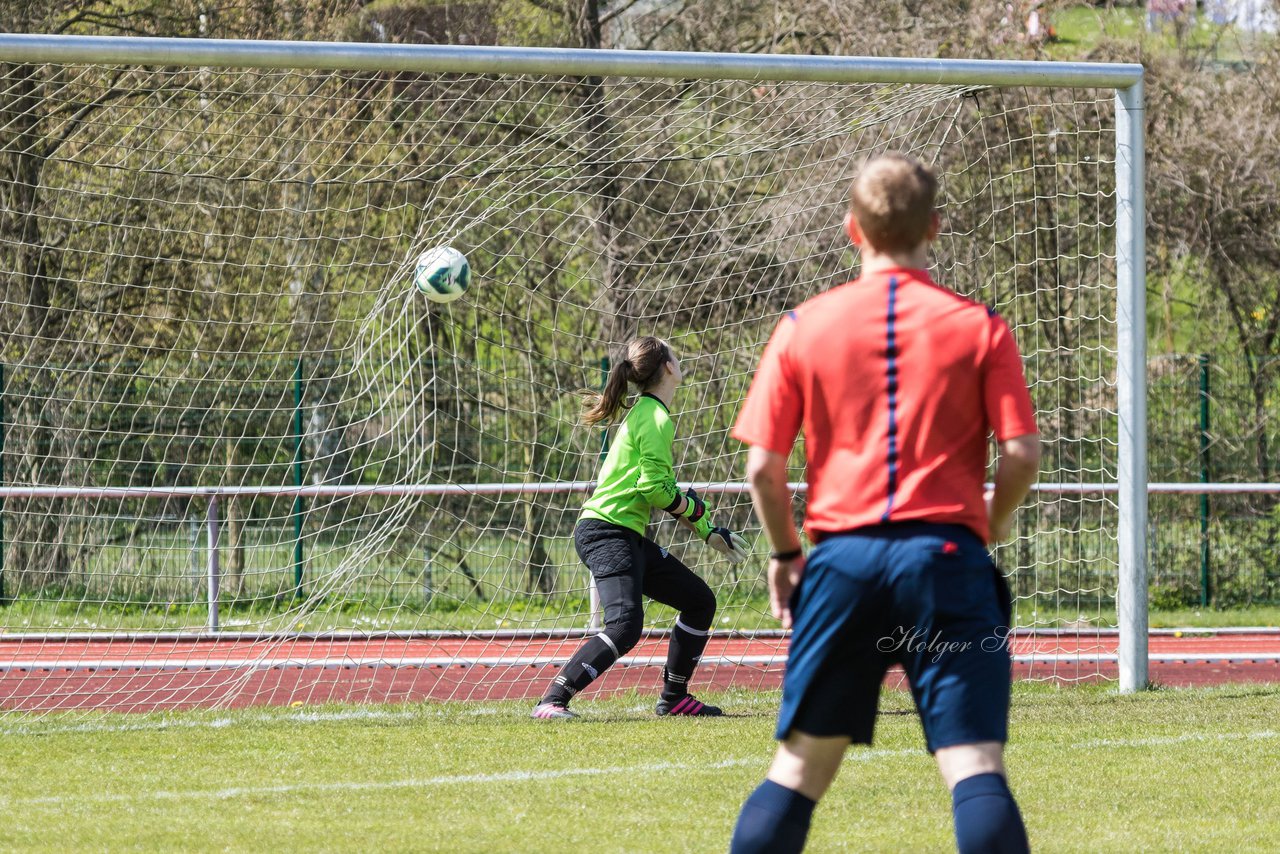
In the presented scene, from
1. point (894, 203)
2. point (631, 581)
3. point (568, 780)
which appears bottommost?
point (568, 780)

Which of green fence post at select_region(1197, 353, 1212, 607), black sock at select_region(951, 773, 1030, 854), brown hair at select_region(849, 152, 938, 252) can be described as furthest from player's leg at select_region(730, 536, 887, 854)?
green fence post at select_region(1197, 353, 1212, 607)

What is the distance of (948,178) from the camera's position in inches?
509

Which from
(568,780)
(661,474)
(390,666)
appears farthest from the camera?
(390,666)

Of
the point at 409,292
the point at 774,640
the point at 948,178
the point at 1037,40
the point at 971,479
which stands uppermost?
the point at 1037,40

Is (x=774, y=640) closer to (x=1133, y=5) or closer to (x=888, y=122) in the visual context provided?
(x=888, y=122)

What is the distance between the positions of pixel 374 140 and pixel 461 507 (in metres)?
3.06

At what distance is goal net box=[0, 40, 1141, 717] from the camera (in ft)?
31.8

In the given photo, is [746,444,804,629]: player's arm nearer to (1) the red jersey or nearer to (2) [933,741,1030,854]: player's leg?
(1) the red jersey

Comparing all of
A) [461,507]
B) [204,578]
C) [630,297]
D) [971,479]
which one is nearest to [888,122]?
[630,297]

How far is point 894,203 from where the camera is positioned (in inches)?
125

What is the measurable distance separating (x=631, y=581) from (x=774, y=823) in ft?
12.5

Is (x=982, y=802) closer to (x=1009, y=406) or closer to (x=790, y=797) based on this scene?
(x=790, y=797)

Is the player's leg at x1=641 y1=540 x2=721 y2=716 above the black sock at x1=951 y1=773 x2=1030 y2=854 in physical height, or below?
below

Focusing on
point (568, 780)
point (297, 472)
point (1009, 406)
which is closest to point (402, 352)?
point (297, 472)
